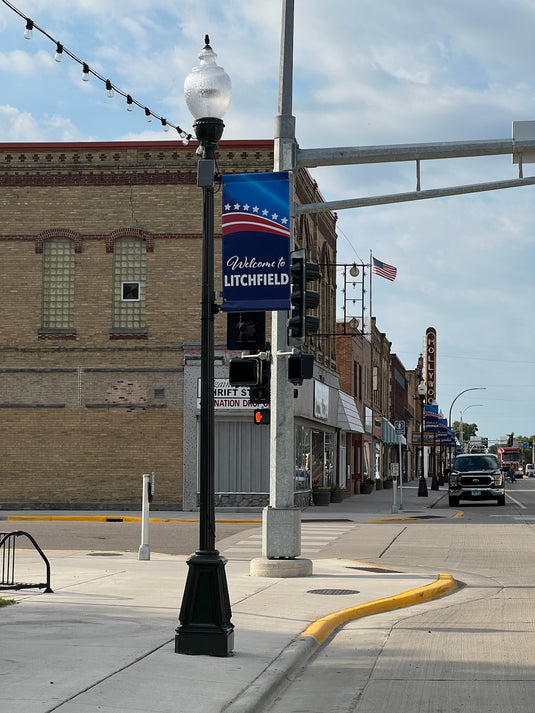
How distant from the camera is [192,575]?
→ 355 inches

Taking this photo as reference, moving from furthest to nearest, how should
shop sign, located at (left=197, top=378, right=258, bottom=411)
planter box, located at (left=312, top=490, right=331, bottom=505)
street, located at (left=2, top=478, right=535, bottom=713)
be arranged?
planter box, located at (left=312, top=490, right=331, bottom=505), shop sign, located at (left=197, top=378, right=258, bottom=411), street, located at (left=2, top=478, right=535, bottom=713)

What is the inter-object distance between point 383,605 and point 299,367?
380 cm

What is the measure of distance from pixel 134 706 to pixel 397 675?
8.60 feet

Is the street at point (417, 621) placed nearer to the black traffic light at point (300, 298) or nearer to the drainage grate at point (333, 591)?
the drainage grate at point (333, 591)

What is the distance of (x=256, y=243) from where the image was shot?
12.2m

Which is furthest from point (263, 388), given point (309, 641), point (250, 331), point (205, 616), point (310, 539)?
point (310, 539)

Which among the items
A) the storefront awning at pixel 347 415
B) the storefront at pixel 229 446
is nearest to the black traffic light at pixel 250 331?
the storefront at pixel 229 446

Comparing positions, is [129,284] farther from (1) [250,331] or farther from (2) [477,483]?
(1) [250,331]

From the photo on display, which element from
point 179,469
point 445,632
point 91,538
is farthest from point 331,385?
point 445,632

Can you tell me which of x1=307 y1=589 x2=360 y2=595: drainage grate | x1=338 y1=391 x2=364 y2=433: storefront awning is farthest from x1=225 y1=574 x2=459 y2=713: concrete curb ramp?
x1=338 y1=391 x2=364 y2=433: storefront awning

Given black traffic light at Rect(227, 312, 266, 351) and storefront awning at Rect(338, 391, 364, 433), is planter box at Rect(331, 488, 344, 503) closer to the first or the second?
storefront awning at Rect(338, 391, 364, 433)

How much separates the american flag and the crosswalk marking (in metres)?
18.4

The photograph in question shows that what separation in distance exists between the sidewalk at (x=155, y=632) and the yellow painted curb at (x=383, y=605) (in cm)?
2

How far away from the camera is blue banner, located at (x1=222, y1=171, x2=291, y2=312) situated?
11.5 m
